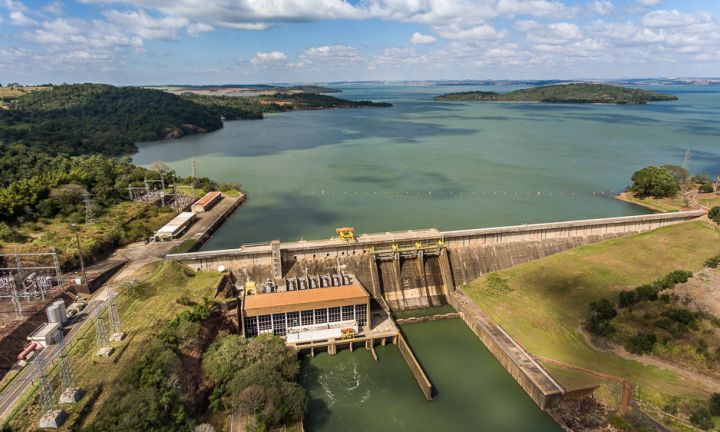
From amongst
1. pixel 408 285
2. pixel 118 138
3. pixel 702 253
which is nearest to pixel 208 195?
pixel 408 285

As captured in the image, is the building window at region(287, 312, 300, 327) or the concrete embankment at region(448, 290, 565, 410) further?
the building window at region(287, 312, 300, 327)

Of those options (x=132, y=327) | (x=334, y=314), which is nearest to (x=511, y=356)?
(x=334, y=314)

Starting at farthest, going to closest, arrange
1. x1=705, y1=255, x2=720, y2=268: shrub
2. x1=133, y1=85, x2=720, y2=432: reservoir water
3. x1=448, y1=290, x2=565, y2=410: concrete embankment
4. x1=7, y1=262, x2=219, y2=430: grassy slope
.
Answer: x1=705, y1=255, x2=720, y2=268: shrub → x1=133, y1=85, x2=720, y2=432: reservoir water → x1=448, y1=290, x2=565, y2=410: concrete embankment → x1=7, y1=262, x2=219, y2=430: grassy slope

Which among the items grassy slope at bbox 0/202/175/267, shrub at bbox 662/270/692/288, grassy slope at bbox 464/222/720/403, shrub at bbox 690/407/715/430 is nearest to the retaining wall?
grassy slope at bbox 464/222/720/403

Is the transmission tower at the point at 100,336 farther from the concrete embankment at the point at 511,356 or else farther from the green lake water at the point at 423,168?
the concrete embankment at the point at 511,356

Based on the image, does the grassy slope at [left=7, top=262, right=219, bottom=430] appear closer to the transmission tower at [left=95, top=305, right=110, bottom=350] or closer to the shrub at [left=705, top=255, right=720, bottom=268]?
the transmission tower at [left=95, top=305, right=110, bottom=350]

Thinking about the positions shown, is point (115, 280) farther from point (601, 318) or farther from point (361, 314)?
point (601, 318)
